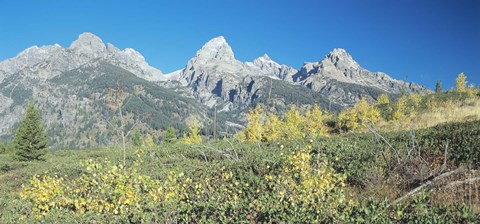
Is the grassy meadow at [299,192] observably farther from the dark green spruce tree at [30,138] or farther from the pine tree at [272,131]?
the dark green spruce tree at [30,138]

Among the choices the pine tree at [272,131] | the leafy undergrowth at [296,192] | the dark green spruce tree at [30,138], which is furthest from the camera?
the dark green spruce tree at [30,138]

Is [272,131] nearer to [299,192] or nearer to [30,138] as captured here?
[299,192]

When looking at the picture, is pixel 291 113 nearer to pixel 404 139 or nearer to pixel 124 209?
pixel 404 139

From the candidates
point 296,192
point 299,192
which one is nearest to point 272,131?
point 296,192

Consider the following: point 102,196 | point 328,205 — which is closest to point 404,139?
point 328,205

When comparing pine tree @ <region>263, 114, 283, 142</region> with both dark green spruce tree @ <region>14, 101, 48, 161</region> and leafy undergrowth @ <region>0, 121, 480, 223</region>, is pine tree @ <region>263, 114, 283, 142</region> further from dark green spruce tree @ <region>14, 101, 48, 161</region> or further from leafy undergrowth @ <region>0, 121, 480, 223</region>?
dark green spruce tree @ <region>14, 101, 48, 161</region>

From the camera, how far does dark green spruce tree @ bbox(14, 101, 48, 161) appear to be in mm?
35906

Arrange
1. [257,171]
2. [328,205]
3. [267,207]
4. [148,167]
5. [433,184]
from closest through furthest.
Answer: [328,205], [267,207], [433,184], [257,171], [148,167]

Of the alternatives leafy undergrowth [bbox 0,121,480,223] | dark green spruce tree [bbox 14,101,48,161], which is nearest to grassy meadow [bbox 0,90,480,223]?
leafy undergrowth [bbox 0,121,480,223]

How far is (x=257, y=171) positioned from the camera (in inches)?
444

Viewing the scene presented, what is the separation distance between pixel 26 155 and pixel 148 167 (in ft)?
86.9

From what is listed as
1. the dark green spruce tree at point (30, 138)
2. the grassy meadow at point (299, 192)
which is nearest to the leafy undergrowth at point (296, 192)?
the grassy meadow at point (299, 192)

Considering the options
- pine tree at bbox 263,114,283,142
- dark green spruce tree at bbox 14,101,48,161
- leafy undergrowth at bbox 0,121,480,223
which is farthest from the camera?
dark green spruce tree at bbox 14,101,48,161

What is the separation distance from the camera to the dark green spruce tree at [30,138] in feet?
118
